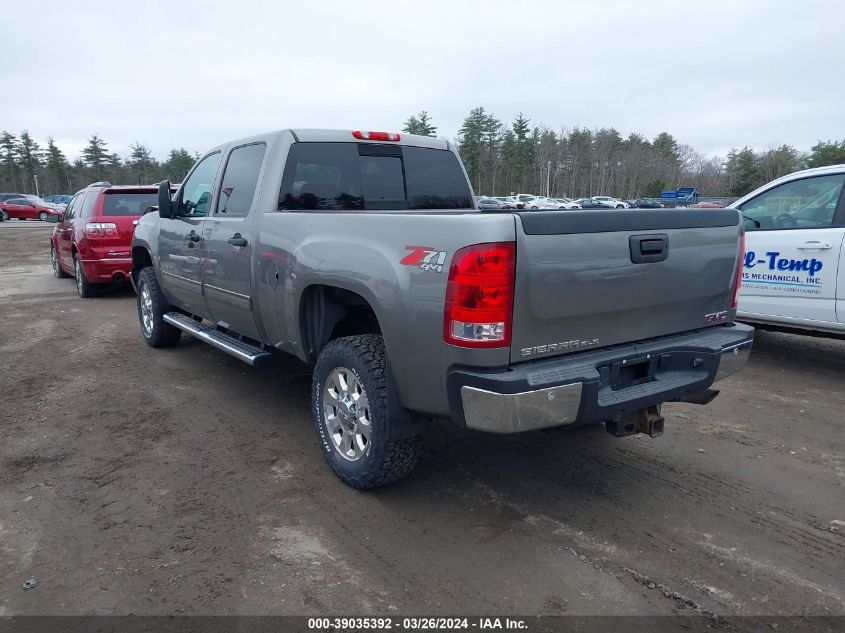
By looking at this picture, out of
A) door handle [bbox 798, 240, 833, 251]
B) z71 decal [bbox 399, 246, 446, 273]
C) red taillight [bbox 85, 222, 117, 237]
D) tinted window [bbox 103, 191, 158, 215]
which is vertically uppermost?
tinted window [bbox 103, 191, 158, 215]

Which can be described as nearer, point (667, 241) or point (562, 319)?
point (562, 319)

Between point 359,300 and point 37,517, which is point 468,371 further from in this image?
point 37,517

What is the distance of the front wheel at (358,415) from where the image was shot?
10.6ft

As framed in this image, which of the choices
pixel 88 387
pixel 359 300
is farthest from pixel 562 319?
pixel 88 387

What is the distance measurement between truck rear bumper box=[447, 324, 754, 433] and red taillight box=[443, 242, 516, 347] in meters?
0.17

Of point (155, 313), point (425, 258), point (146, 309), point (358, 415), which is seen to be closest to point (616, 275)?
point (425, 258)

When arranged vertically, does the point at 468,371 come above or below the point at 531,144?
below

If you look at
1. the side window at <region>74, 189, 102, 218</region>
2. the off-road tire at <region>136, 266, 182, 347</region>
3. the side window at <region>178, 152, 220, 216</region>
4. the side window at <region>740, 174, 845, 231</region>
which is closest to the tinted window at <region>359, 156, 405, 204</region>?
the side window at <region>178, 152, 220, 216</region>

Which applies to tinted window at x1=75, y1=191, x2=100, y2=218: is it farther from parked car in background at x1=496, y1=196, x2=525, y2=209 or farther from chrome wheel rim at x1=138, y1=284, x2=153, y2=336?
parked car in background at x1=496, y1=196, x2=525, y2=209

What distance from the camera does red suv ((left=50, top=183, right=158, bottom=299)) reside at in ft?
32.2

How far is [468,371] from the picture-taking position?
2.76 meters

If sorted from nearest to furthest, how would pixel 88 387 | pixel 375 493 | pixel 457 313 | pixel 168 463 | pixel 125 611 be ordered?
pixel 125 611, pixel 457 313, pixel 375 493, pixel 168 463, pixel 88 387

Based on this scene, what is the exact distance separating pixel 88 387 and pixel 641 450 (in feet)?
15.5

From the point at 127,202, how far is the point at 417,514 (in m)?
8.70
